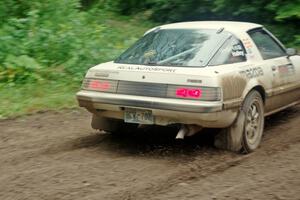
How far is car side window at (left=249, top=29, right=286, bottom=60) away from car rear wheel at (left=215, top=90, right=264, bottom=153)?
79cm

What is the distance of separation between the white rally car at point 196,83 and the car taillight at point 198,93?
0.01m

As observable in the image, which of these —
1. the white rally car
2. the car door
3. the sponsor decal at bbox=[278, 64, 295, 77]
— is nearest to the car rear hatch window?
the white rally car

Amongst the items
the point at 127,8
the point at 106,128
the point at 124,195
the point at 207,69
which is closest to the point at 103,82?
the point at 106,128

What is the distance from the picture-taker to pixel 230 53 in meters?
6.54

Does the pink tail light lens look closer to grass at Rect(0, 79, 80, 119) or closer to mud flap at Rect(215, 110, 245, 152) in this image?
mud flap at Rect(215, 110, 245, 152)

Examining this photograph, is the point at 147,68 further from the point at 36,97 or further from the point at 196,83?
the point at 36,97

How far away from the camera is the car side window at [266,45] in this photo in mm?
7113

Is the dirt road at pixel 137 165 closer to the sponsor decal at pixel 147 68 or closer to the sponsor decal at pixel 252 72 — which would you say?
the sponsor decal at pixel 252 72

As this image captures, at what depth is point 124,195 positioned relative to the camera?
4.94m

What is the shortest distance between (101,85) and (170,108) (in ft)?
3.33

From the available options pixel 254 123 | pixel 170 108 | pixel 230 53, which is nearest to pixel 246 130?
pixel 254 123

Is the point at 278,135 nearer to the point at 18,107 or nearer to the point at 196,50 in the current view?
the point at 196,50

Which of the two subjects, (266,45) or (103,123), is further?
(266,45)

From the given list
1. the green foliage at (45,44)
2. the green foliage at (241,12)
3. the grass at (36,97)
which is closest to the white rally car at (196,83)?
the grass at (36,97)
